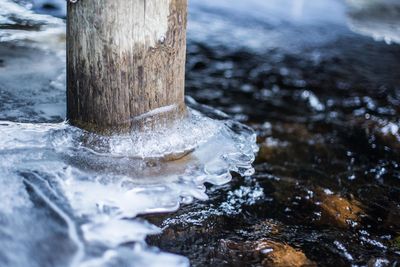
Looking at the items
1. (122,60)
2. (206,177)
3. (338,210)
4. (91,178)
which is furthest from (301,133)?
(91,178)

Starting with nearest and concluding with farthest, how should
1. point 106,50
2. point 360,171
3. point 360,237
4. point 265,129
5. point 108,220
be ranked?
1. point 108,220
2. point 106,50
3. point 360,237
4. point 360,171
5. point 265,129

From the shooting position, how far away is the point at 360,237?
2.92m

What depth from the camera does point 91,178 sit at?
247 cm

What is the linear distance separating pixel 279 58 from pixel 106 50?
178 inches

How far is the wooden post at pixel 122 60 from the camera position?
2.52 m

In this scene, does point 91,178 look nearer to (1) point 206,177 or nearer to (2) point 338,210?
(1) point 206,177

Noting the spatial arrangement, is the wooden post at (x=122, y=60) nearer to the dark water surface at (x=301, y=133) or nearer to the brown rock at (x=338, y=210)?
the dark water surface at (x=301, y=133)

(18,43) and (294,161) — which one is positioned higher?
(18,43)

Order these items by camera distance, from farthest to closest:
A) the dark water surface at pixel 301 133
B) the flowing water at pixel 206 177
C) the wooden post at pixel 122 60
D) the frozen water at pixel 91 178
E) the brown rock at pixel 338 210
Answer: the brown rock at pixel 338 210
the dark water surface at pixel 301 133
the wooden post at pixel 122 60
the flowing water at pixel 206 177
the frozen water at pixel 91 178

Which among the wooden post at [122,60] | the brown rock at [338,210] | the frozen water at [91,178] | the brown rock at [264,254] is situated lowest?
the brown rock at [338,210]

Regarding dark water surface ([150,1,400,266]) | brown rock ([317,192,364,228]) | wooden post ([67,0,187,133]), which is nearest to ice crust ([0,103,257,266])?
wooden post ([67,0,187,133])

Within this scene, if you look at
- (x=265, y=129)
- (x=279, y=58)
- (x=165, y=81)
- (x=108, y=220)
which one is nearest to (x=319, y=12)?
(x=279, y=58)

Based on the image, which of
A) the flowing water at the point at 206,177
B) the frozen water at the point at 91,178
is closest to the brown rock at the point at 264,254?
the flowing water at the point at 206,177

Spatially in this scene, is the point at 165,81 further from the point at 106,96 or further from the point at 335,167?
the point at 335,167
